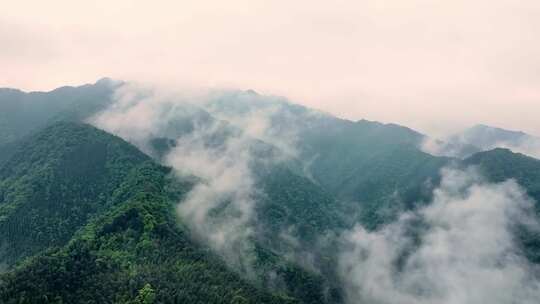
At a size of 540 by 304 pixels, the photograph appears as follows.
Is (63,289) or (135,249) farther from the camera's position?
(135,249)

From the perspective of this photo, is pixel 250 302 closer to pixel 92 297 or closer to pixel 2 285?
pixel 92 297

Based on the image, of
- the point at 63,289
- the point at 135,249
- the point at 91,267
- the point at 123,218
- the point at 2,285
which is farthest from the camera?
the point at 123,218

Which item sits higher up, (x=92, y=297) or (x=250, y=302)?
(x=92, y=297)

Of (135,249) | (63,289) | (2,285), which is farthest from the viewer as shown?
(135,249)

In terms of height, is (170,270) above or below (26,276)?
below

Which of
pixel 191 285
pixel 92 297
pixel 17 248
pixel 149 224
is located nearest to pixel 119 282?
pixel 92 297

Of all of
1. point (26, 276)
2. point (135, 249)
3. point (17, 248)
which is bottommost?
point (17, 248)

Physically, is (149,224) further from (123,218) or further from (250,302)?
(250,302)

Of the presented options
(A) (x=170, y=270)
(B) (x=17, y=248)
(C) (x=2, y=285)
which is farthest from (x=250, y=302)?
(B) (x=17, y=248)

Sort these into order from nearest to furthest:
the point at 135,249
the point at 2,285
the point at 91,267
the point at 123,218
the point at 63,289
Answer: the point at 2,285, the point at 63,289, the point at 91,267, the point at 135,249, the point at 123,218
